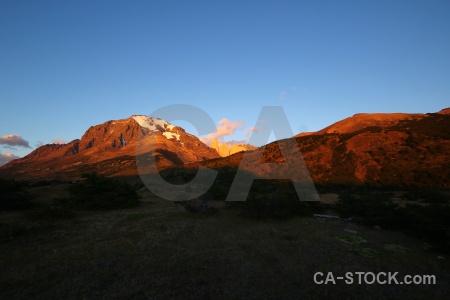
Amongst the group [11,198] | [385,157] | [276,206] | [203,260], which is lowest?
[203,260]

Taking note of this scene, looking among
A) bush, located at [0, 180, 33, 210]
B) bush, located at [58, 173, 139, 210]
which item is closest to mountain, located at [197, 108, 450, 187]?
bush, located at [58, 173, 139, 210]

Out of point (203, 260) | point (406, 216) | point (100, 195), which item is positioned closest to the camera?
point (203, 260)

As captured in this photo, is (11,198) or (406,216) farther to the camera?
(11,198)

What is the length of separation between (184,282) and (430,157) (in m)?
42.7

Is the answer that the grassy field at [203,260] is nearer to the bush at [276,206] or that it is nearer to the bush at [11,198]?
the bush at [276,206]

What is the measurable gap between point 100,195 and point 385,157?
39.8 metres

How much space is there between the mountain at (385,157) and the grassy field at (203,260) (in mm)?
26724

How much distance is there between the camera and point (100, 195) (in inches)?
871

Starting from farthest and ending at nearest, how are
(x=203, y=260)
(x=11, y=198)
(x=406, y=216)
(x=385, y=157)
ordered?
(x=385, y=157) → (x=11, y=198) → (x=406, y=216) → (x=203, y=260)

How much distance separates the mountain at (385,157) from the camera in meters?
35.5

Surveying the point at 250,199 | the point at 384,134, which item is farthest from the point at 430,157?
the point at 250,199


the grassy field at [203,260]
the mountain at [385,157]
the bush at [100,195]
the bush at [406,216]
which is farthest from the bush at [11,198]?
the mountain at [385,157]

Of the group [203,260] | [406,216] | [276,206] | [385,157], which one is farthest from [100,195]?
[385,157]

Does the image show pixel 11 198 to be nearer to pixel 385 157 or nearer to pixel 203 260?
pixel 203 260
